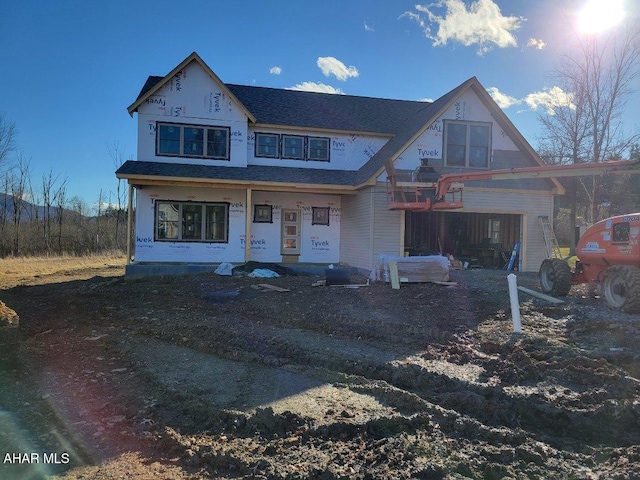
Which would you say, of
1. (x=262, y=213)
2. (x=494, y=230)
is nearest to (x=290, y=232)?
(x=262, y=213)

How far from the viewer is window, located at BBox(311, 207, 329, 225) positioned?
19172 mm

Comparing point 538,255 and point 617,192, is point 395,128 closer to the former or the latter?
point 538,255

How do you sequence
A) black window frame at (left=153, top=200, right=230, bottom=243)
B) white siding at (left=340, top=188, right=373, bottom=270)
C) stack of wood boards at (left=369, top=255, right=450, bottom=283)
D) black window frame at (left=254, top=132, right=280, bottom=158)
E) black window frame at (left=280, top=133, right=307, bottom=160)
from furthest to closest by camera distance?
black window frame at (left=280, top=133, right=307, bottom=160) < black window frame at (left=254, top=132, right=280, bottom=158) < black window frame at (left=153, top=200, right=230, bottom=243) < white siding at (left=340, top=188, right=373, bottom=270) < stack of wood boards at (left=369, top=255, right=450, bottom=283)

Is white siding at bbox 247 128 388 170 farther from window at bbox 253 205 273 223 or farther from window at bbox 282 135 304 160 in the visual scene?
window at bbox 253 205 273 223

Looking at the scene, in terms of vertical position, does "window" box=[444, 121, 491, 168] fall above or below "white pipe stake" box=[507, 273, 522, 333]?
above

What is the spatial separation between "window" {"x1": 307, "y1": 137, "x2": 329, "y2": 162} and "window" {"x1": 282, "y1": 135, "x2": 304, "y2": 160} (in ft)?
1.09

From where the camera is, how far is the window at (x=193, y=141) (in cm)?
1744

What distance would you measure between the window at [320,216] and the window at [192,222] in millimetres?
3522

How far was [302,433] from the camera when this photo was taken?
3969mm

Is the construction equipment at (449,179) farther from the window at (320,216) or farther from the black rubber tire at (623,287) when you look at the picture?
the window at (320,216)

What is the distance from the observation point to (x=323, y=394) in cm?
493

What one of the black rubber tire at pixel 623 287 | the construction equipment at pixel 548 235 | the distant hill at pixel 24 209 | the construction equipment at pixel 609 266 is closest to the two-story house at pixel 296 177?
the construction equipment at pixel 548 235

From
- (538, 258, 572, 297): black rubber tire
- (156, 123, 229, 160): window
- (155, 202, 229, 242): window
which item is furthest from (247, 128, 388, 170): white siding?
(538, 258, 572, 297): black rubber tire

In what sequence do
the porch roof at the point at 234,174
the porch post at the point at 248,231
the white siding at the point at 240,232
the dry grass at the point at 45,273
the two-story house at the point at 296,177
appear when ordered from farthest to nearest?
1. the white siding at the point at 240,232
2. the dry grass at the point at 45,273
3. the two-story house at the point at 296,177
4. the porch post at the point at 248,231
5. the porch roof at the point at 234,174
